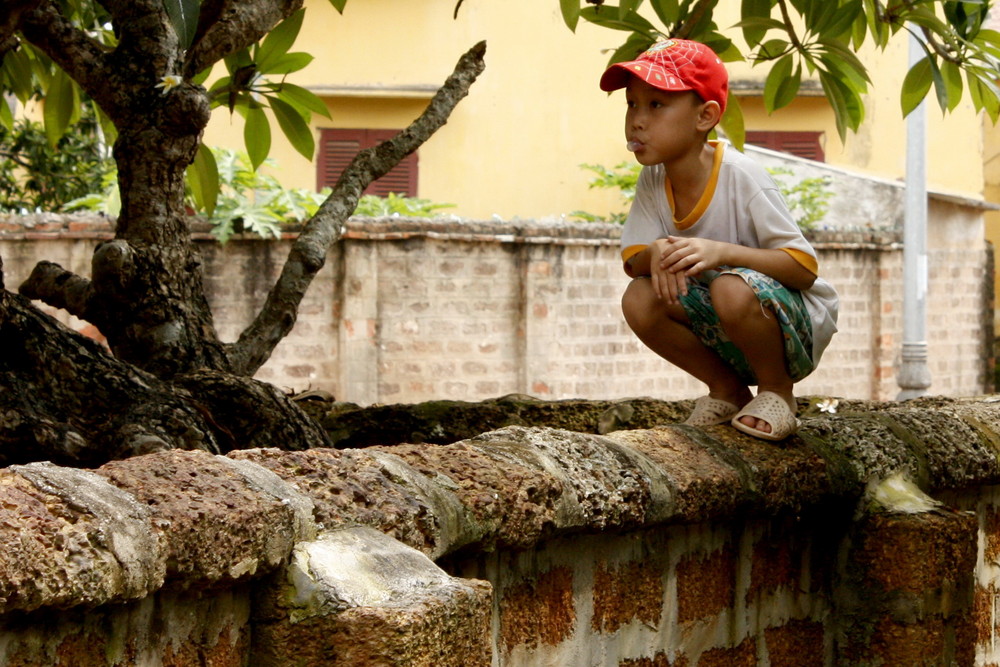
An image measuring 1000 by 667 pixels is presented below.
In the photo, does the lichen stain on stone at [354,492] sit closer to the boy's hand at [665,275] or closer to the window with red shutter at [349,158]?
the boy's hand at [665,275]

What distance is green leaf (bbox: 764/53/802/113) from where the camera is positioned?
4.46 meters

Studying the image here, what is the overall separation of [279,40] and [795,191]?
10.5 metres

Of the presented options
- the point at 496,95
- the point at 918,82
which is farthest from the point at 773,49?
the point at 496,95

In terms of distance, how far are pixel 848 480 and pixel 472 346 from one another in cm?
876

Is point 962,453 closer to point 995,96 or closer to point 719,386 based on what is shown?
point 719,386

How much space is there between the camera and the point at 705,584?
2902 mm

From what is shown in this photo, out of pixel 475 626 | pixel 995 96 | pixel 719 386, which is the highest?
pixel 995 96

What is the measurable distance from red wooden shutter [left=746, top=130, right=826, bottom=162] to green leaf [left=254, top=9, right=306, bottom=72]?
13356mm

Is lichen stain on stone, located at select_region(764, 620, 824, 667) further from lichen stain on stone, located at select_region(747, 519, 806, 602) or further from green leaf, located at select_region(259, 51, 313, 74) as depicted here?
green leaf, located at select_region(259, 51, 313, 74)

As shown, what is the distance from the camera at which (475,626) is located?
1888 mm

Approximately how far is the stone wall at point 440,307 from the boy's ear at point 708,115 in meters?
7.71

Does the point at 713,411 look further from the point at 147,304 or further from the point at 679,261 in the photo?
the point at 147,304

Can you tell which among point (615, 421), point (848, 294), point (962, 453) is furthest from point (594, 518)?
point (848, 294)

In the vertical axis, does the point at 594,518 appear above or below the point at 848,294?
below
